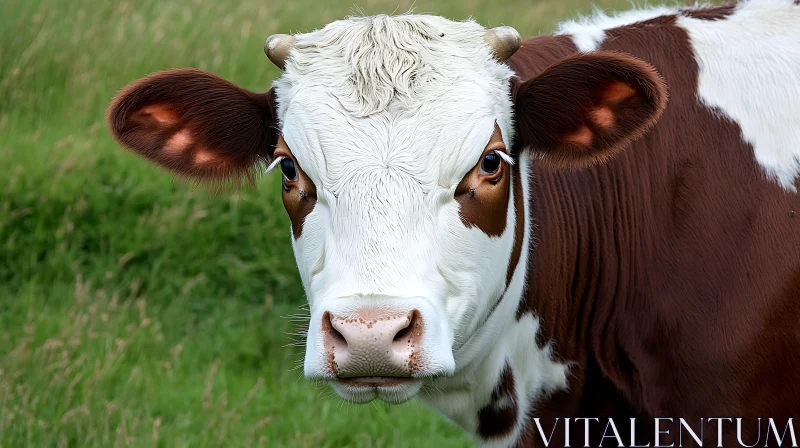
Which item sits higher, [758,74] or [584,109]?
[758,74]

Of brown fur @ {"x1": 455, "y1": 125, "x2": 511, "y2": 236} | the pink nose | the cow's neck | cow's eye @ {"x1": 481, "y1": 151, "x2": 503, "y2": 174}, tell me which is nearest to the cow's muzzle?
the pink nose

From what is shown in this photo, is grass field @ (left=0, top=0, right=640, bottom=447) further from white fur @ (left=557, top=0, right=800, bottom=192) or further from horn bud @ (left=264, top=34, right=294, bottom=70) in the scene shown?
white fur @ (left=557, top=0, right=800, bottom=192)

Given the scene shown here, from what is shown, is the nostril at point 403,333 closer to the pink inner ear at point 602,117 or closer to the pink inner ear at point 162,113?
the pink inner ear at point 602,117

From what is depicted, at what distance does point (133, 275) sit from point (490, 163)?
3.71m

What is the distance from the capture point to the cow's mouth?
10.4 ft

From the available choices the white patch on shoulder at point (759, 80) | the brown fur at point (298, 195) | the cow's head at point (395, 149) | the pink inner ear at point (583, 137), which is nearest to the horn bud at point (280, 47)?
the cow's head at point (395, 149)

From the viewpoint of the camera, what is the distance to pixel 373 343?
3039 millimetres

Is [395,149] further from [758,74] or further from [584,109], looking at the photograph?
[758,74]

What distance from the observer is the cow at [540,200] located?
333cm

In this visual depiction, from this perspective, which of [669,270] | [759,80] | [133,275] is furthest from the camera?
[133,275]

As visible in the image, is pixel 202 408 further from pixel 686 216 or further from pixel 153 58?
pixel 153 58

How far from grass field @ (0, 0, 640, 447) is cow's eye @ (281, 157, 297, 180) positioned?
3.28ft

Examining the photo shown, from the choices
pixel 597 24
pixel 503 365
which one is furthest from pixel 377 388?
pixel 597 24

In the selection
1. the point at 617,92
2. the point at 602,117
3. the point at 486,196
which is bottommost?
the point at 486,196
